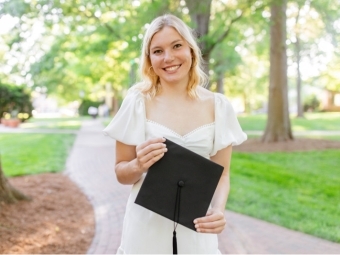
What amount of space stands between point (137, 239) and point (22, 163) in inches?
353

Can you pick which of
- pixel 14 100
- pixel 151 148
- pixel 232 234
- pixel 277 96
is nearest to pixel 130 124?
pixel 151 148

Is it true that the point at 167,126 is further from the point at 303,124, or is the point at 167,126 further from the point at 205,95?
the point at 303,124

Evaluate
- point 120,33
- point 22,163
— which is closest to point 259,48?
point 120,33

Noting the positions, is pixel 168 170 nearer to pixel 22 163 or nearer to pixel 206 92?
pixel 206 92

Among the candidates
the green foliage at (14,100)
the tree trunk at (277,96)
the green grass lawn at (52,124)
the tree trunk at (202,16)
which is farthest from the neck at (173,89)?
the green foliage at (14,100)

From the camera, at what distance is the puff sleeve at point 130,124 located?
73.4 inches

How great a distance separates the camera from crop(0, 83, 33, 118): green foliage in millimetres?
23031

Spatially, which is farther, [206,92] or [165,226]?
[206,92]

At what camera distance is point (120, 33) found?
1239 centimetres

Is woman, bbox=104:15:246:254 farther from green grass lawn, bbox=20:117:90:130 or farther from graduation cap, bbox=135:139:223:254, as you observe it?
green grass lawn, bbox=20:117:90:130

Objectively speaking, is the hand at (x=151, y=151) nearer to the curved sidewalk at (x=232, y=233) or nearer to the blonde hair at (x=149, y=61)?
the blonde hair at (x=149, y=61)

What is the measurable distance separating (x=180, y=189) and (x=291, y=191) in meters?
6.38

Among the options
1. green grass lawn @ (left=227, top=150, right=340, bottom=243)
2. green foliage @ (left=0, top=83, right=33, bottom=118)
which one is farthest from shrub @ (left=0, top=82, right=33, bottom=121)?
green grass lawn @ (left=227, top=150, right=340, bottom=243)

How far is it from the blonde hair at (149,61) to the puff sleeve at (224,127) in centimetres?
13
